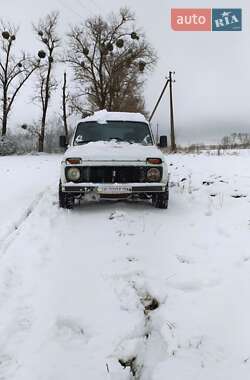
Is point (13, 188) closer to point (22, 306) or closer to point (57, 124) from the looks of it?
point (22, 306)

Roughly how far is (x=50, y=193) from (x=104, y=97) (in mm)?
31573

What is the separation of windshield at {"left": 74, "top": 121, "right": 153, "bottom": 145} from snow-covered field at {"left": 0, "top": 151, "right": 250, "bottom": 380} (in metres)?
1.98

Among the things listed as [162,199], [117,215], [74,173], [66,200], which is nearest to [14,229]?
[66,200]

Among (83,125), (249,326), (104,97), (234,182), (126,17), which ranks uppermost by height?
(126,17)

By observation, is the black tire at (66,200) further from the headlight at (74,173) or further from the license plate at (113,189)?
the license plate at (113,189)

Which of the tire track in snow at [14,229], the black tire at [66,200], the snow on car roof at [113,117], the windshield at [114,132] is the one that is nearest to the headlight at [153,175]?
the windshield at [114,132]

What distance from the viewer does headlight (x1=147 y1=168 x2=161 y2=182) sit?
8045mm

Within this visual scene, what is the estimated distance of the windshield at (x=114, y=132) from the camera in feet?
30.3

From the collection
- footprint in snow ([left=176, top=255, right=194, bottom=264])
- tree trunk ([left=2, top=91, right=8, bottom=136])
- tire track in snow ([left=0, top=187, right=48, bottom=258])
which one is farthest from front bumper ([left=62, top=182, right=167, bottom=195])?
tree trunk ([left=2, top=91, right=8, bottom=136])

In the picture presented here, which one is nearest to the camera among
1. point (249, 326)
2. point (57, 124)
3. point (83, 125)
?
point (249, 326)

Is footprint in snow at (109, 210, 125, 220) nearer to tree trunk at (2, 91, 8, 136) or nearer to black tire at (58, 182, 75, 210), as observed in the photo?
black tire at (58, 182, 75, 210)

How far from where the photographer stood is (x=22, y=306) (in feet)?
13.1

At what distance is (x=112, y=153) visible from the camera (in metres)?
8.04

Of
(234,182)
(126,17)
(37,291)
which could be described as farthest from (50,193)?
(126,17)
